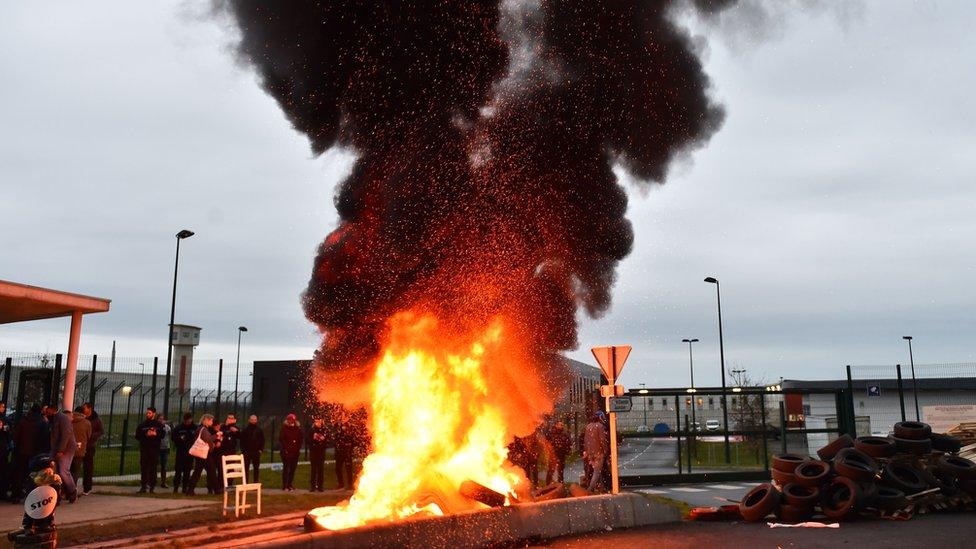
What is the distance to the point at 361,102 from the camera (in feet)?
38.8

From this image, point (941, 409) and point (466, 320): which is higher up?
point (466, 320)

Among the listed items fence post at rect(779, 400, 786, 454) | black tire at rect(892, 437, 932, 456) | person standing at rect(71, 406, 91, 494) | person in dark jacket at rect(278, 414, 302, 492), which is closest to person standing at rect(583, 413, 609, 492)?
black tire at rect(892, 437, 932, 456)

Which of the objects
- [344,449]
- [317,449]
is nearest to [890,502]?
[344,449]

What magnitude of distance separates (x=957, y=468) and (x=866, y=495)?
6.87 feet

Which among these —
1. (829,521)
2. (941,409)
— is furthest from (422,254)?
(941,409)

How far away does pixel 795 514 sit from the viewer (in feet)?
35.7

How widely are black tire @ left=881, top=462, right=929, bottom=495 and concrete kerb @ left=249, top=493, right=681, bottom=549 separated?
335cm

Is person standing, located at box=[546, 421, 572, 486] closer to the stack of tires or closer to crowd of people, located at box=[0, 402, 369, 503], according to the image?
crowd of people, located at box=[0, 402, 369, 503]

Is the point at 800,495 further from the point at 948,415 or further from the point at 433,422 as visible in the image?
A: the point at 948,415

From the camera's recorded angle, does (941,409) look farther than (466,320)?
Yes

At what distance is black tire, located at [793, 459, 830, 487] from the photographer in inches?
440

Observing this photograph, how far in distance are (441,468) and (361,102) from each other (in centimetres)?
564

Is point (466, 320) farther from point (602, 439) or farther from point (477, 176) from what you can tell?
point (602, 439)

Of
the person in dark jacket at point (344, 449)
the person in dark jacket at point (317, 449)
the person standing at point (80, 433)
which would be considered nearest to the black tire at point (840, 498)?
the person in dark jacket at point (344, 449)
